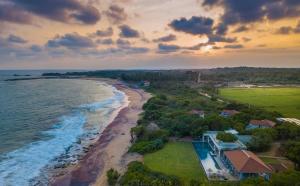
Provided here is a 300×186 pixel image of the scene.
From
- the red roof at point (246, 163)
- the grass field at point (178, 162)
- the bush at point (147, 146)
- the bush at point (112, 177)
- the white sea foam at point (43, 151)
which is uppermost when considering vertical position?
the red roof at point (246, 163)

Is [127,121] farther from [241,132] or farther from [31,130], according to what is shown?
[241,132]

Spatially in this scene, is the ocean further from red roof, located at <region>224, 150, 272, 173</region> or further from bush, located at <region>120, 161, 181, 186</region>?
red roof, located at <region>224, 150, 272, 173</region>

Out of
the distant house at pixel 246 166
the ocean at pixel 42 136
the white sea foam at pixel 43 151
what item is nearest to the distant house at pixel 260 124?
the distant house at pixel 246 166

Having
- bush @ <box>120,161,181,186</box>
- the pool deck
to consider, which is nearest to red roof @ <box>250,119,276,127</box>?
the pool deck

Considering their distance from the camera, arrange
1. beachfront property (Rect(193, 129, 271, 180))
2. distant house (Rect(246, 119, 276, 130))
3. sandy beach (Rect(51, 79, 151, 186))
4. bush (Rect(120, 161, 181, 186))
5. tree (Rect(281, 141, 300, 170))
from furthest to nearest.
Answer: distant house (Rect(246, 119, 276, 130)) < sandy beach (Rect(51, 79, 151, 186)) < tree (Rect(281, 141, 300, 170)) < beachfront property (Rect(193, 129, 271, 180)) < bush (Rect(120, 161, 181, 186))

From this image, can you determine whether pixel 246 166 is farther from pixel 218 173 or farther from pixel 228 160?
pixel 228 160

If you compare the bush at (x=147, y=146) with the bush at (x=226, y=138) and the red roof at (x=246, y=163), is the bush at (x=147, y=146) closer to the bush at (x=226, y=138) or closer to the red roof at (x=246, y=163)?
the bush at (x=226, y=138)
